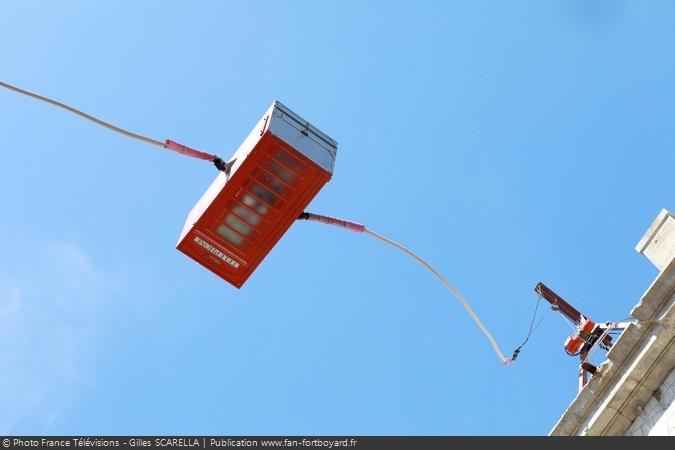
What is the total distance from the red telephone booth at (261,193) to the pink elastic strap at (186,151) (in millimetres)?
480

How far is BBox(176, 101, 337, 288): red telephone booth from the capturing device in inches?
488

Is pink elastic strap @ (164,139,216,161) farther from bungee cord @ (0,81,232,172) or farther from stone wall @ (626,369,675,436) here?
stone wall @ (626,369,675,436)

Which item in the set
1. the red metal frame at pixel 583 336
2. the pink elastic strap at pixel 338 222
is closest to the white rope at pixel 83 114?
the pink elastic strap at pixel 338 222

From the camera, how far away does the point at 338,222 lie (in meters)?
13.3

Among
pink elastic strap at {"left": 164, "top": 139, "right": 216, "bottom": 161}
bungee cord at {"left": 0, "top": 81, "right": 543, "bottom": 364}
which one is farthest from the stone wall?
pink elastic strap at {"left": 164, "top": 139, "right": 216, "bottom": 161}

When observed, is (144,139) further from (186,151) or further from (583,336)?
(583,336)

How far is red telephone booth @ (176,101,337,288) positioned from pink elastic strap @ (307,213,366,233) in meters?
0.47

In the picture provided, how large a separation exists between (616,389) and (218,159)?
7330 mm

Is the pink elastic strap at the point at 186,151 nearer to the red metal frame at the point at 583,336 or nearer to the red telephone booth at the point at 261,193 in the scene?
the red telephone booth at the point at 261,193

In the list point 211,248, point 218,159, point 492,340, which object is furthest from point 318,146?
point 492,340

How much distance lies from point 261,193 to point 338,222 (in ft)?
5.16

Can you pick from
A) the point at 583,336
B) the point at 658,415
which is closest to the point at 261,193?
the point at 658,415

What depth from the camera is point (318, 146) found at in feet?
42.1
